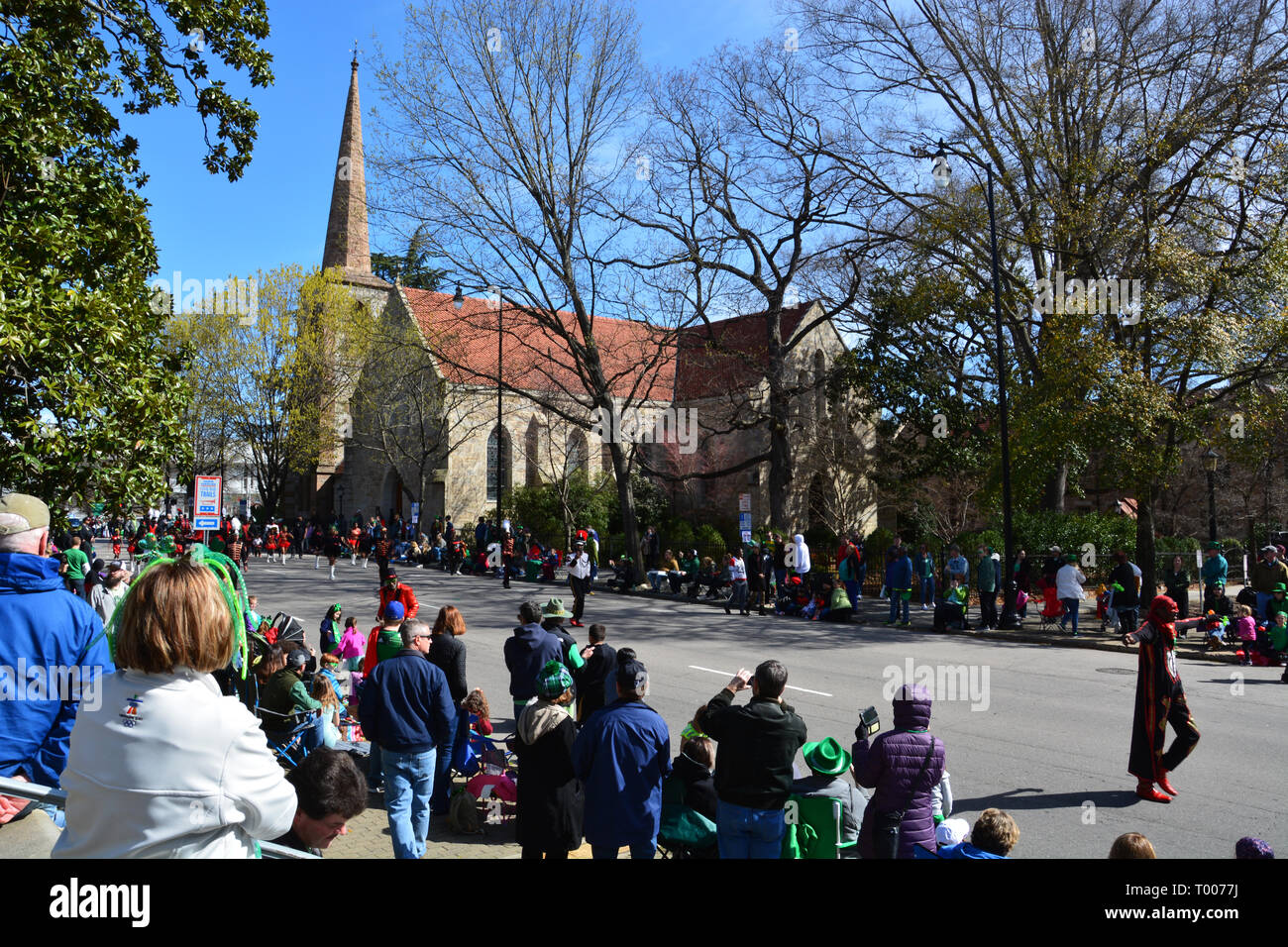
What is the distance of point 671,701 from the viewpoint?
11.4m

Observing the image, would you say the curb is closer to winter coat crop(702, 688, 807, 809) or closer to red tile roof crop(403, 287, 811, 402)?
red tile roof crop(403, 287, 811, 402)

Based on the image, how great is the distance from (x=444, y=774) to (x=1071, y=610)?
16.2 metres

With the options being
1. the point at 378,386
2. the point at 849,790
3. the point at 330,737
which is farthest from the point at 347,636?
the point at 378,386

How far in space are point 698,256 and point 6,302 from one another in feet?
72.5

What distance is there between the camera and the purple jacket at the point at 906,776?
510 cm

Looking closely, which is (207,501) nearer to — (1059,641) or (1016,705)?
(1016,705)

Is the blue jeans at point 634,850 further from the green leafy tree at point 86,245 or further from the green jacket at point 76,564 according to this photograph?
the green jacket at point 76,564

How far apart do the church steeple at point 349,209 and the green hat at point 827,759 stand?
51.5m

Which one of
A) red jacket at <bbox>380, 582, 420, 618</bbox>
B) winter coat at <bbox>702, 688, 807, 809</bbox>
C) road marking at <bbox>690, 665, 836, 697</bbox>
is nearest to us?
winter coat at <bbox>702, 688, 807, 809</bbox>

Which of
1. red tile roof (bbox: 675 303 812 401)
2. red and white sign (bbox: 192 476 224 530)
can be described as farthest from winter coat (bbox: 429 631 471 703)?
red tile roof (bbox: 675 303 812 401)

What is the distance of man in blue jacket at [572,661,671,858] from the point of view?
16.4ft

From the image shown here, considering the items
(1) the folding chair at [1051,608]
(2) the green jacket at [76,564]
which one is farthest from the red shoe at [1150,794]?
(2) the green jacket at [76,564]

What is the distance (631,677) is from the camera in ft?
17.0
